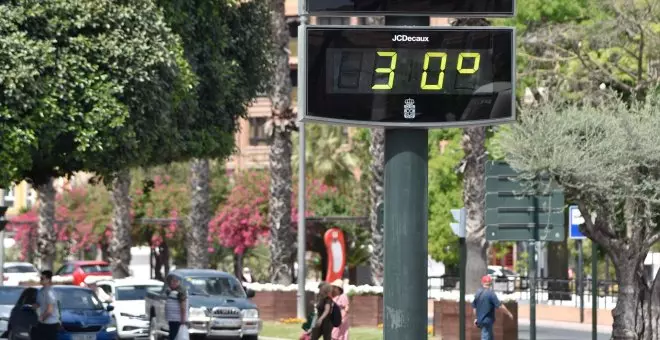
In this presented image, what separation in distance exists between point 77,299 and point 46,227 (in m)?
24.9

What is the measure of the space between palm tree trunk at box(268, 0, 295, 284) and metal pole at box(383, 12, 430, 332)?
3018cm

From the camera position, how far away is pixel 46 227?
2196 inches

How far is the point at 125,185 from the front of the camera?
174 feet

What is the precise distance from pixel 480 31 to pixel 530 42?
28.9 meters

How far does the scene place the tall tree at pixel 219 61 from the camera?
31406 millimetres

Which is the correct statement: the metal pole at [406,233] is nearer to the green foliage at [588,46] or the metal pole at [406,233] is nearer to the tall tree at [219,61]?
the tall tree at [219,61]

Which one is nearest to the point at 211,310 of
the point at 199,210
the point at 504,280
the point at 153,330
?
the point at 153,330

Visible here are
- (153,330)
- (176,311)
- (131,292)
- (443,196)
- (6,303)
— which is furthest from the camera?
(443,196)

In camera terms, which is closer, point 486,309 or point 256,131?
point 486,309

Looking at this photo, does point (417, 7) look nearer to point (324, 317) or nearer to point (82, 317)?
point (324, 317)

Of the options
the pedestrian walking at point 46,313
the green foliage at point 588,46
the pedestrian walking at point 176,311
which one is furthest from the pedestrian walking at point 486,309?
the green foliage at point 588,46

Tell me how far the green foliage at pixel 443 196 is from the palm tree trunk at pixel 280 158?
15.1 metres

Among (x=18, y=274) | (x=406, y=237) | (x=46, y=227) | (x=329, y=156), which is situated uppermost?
(x=329, y=156)

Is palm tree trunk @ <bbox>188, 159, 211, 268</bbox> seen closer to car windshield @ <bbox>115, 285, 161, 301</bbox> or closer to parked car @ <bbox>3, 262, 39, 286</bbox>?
car windshield @ <bbox>115, 285, 161, 301</bbox>
